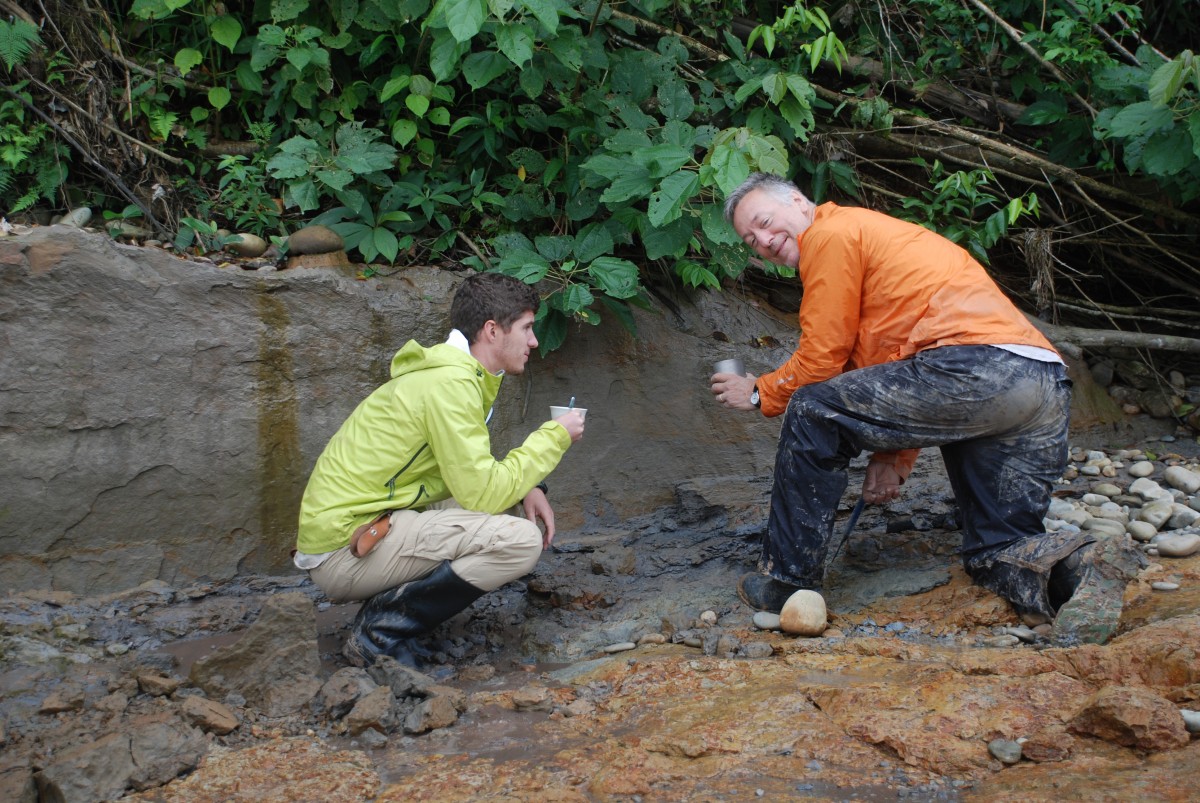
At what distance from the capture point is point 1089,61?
497 centimetres

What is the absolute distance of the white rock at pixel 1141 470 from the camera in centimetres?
480

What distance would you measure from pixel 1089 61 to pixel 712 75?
184cm

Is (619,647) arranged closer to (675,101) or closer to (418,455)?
(418,455)

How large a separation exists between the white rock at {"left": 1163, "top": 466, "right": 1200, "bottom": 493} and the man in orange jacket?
1434 millimetres

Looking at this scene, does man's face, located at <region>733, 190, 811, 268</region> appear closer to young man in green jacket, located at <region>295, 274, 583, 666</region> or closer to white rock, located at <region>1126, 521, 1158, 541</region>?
young man in green jacket, located at <region>295, 274, 583, 666</region>

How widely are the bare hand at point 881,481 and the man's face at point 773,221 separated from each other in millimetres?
865

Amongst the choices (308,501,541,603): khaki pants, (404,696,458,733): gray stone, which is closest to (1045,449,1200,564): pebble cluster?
(308,501,541,603): khaki pants

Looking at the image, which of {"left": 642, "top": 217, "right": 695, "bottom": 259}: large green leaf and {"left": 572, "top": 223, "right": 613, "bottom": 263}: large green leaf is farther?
{"left": 572, "top": 223, "right": 613, "bottom": 263}: large green leaf

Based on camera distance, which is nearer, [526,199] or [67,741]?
[67,741]

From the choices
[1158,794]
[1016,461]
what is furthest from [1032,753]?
[1016,461]

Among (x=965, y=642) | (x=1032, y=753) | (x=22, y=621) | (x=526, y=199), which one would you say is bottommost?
(x=22, y=621)

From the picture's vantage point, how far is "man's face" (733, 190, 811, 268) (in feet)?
11.3

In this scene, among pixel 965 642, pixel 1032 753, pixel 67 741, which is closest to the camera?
pixel 1032 753

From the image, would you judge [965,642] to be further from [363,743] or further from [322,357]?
[322,357]
